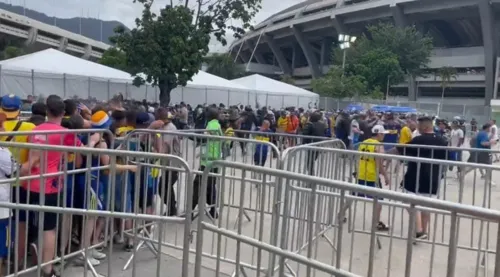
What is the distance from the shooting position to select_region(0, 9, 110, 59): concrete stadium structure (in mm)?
63938

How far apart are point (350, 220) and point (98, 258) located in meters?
2.60

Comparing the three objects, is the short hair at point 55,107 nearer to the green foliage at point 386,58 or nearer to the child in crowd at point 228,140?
the child in crowd at point 228,140

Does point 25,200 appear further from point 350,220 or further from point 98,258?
point 350,220

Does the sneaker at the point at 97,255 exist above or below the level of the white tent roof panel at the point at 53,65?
below

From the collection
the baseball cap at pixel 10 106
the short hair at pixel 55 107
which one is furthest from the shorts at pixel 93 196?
the baseball cap at pixel 10 106

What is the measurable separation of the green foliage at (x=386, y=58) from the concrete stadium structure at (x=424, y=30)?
5.19m

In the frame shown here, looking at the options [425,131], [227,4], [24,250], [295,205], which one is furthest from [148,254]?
[227,4]

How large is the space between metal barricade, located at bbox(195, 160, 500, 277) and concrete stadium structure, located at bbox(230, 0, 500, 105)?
46.7 m

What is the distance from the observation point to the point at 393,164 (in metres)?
7.04

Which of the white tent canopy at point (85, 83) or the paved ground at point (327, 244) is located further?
the white tent canopy at point (85, 83)

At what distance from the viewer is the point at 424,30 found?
58.2m

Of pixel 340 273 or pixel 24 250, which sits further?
pixel 24 250

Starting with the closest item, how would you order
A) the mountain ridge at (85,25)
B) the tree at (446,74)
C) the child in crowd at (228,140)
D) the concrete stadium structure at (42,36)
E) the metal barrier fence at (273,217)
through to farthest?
the metal barrier fence at (273,217), the child in crowd at (228,140), the tree at (446,74), the concrete stadium structure at (42,36), the mountain ridge at (85,25)

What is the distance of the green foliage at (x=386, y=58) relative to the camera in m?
42.9
